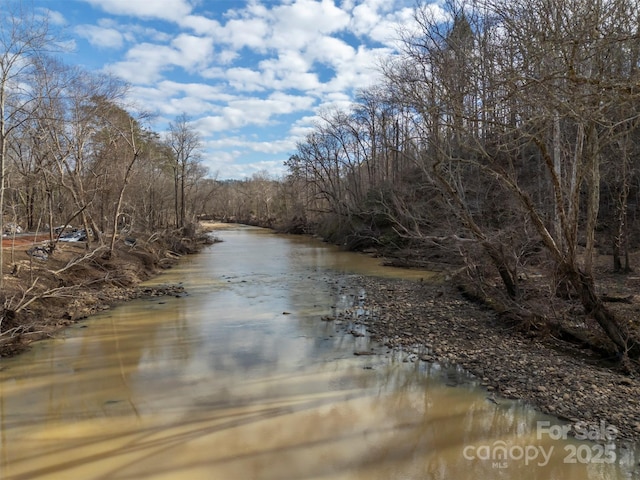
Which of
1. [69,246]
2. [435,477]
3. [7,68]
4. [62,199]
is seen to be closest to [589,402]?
[435,477]

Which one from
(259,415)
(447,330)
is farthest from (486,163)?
(259,415)

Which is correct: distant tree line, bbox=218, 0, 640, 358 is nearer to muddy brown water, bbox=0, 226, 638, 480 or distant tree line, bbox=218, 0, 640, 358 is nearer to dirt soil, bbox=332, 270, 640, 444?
dirt soil, bbox=332, 270, 640, 444

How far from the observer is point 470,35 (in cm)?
898

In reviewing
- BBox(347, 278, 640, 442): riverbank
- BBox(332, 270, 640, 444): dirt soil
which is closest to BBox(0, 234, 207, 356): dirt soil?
BBox(332, 270, 640, 444): dirt soil

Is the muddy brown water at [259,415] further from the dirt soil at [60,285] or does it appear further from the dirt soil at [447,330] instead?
the dirt soil at [60,285]

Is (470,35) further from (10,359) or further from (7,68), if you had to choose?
(10,359)

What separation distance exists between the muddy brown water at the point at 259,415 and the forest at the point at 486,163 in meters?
2.99

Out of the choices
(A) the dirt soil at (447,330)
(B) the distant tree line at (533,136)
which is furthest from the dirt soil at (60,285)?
(B) the distant tree line at (533,136)

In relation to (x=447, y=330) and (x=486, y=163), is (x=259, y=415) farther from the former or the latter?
(x=486, y=163)

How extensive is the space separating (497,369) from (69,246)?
1666 cm

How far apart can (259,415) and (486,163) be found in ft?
47.4

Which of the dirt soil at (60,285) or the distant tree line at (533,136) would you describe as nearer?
the distant tree line at (533,136)

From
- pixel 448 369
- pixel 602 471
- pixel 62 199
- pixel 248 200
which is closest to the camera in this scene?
pixel 602 471

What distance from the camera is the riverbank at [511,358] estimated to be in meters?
5.65
